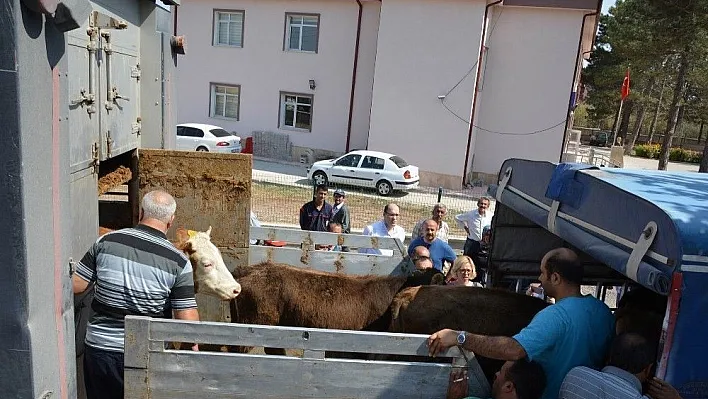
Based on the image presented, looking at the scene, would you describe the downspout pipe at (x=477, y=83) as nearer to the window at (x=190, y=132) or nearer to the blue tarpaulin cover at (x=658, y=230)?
the window at (x=190, y=132)

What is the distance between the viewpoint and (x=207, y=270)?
4.15 m

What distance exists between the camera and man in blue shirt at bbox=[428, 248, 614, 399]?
3010 mm

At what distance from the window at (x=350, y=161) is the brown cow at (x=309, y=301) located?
14.7m

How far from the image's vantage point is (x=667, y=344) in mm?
2631

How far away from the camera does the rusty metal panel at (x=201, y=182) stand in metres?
4.90

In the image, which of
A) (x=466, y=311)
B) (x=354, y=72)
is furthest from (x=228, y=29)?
(x=466, y=311)

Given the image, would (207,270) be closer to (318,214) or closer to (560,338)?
(560,338)

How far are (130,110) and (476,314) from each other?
138 inches

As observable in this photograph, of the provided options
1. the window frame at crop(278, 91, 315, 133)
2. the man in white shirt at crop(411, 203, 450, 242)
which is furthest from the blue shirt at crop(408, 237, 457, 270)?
the window frame at crop(278, 91, 315, 133)

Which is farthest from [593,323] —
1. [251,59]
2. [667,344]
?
[251,59]

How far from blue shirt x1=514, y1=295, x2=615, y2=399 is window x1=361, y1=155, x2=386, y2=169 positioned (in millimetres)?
15846

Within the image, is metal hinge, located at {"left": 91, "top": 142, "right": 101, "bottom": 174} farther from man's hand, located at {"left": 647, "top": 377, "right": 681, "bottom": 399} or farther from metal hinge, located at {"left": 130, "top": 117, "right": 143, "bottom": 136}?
man's hand, located at {"left": 647, "top": 377, "right": 681, "bottom": 399}

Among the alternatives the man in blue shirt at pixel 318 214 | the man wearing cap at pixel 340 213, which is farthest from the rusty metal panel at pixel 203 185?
the man wearing cap at pixel 340 213

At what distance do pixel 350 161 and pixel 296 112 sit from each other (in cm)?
641
